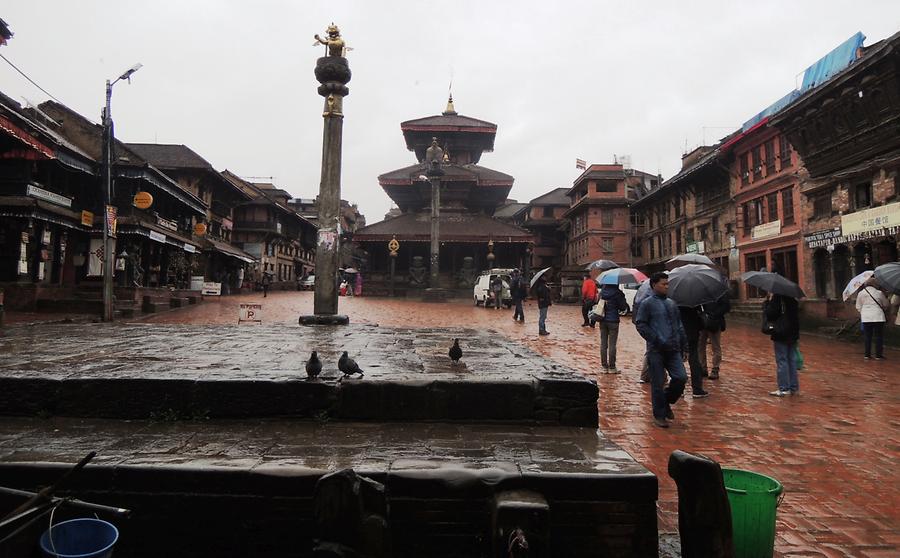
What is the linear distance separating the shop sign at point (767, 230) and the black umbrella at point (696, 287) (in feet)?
65.0

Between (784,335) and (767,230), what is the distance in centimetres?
2063

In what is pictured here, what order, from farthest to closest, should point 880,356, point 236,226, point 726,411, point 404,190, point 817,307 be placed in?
point 236,226 → point 404,190 → point 817,307 → point 880,356 → point 726,411

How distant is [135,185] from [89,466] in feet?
86.0

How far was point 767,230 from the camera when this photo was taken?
2439cm

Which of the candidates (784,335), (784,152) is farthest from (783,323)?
(784,152)

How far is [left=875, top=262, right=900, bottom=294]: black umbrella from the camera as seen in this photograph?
9.20 metres

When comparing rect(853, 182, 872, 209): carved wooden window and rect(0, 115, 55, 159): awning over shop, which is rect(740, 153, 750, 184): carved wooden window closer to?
rect(853, 182, 872, 209): carved wooden window

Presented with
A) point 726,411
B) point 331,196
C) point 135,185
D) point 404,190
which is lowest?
point 726,411

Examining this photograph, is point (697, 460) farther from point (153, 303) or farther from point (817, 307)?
point (153, 303)

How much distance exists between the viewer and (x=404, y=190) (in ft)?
126

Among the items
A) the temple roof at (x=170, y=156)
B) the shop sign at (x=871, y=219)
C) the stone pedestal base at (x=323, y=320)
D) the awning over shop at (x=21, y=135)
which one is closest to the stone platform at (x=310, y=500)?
the stone pedestal base at (x=323, y=320)

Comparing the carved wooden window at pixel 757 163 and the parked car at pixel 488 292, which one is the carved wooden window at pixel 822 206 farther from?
the parked car at pixel 488 292

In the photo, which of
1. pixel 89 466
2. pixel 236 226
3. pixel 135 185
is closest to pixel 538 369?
pixel 89 466

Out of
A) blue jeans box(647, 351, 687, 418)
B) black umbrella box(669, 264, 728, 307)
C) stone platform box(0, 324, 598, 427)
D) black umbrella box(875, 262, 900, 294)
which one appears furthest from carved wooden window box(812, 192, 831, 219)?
stone platform box(0, 324, 598, 427)
